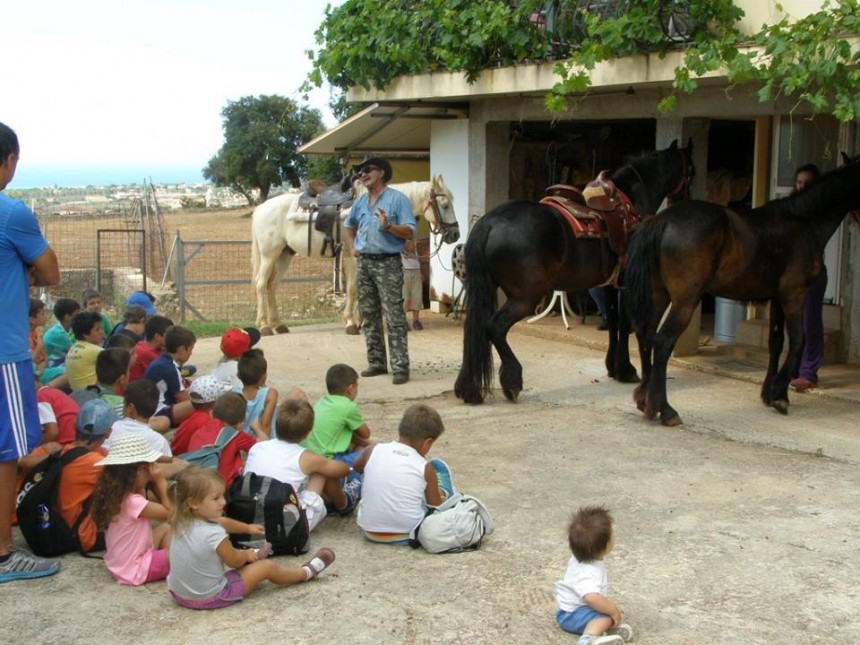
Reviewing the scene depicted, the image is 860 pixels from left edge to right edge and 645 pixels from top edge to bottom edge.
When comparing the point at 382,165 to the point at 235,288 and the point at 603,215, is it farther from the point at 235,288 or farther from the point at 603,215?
the point at 235,288

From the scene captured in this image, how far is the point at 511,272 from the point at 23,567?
15.4ft

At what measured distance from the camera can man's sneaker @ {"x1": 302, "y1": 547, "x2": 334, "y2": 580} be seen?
196 inches

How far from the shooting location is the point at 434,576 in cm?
507

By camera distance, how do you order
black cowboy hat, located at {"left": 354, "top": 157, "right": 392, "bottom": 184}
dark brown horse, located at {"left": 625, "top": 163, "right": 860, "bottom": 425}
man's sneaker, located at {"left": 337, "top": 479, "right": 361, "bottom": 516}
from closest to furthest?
man's sneaker, located at {"left": 337, "top": 479, "right": 361, "bottom": 516}, dark brown horse, located at {"left": 625, "top": 163, "right": 860, "bottom": 425}, black cowboy hat, located at {"left": 354, "top": 157, "right": 392, "bottom": 184}

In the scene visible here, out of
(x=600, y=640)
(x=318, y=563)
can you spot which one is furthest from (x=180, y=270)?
(x=600, y=640)

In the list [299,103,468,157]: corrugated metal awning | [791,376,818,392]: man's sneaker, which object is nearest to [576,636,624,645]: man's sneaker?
[791,376,818,392]: man's sneaker

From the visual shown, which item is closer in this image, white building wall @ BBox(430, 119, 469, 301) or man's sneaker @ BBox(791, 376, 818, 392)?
man's sneaker @ BBox(791, 376, 818, 392)

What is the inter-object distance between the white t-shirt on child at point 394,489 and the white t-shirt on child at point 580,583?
1.18 m

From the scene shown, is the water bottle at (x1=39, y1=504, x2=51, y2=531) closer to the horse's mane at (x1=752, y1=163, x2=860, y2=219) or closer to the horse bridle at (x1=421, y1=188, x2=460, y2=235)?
the horse's mane at (x1=752, y1=163, x2=860, y2=219)

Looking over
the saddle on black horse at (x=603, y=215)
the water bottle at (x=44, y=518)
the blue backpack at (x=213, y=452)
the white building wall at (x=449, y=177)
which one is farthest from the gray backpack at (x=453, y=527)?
the white building wall at (x=449, y=177)

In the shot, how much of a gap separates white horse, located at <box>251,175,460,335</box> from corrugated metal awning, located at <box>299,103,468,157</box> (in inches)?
45.7

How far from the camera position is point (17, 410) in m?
4.84

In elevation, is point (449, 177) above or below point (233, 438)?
above

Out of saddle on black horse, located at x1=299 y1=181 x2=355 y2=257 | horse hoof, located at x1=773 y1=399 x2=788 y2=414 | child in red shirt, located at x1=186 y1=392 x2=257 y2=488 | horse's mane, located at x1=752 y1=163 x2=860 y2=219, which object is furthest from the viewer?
saddle on black horse, located at x1=299 y1=181 x2=355 y2=257
